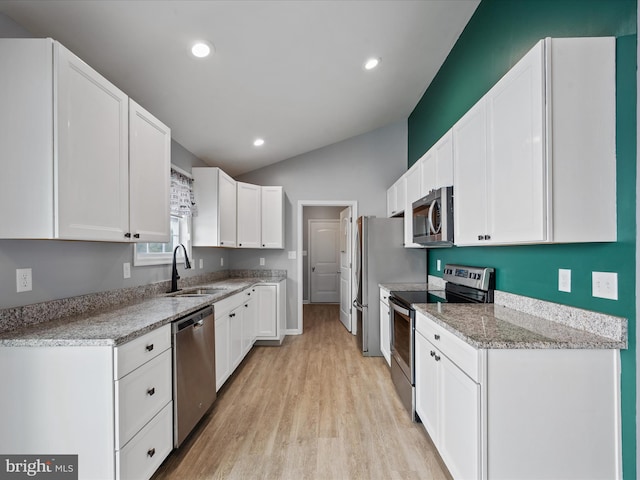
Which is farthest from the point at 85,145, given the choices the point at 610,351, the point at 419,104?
the point at 419,104

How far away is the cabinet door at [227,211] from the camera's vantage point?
3.34 metres

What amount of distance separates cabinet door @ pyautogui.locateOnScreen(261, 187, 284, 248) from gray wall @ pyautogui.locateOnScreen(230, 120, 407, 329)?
283 mm

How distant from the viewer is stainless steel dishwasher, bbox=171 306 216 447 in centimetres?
180

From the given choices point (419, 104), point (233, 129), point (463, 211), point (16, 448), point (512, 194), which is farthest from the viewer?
point (419, 104)

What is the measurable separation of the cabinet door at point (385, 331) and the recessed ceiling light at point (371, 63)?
233cm

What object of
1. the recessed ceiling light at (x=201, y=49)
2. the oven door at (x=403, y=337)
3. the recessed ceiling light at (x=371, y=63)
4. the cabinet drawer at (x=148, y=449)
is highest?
the recessed ceiling light at (x=371, y=63)

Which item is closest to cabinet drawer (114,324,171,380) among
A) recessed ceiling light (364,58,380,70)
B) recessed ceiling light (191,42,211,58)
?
recessed ceiling light (191,42,211,58)

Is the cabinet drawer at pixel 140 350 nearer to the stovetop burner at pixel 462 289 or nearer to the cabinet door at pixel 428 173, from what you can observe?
the stovetop burner at pixel 462 289

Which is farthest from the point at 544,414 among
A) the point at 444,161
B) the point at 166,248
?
the point at 166,248

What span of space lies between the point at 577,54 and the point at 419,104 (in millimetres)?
2829

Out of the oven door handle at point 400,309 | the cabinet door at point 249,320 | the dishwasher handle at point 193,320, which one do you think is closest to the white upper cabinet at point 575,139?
the oven door handle at point 400,309

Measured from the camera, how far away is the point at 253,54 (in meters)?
2.14

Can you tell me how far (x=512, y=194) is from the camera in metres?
1.44

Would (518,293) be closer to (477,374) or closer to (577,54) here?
(477,374)
